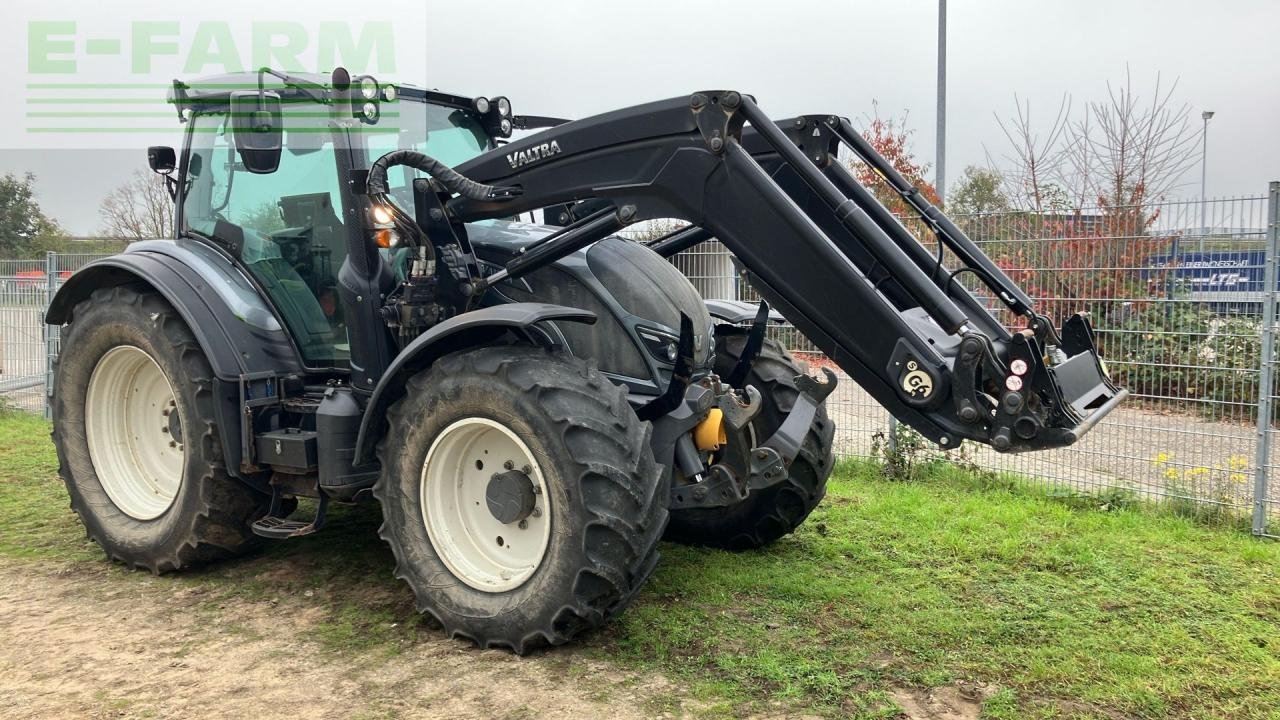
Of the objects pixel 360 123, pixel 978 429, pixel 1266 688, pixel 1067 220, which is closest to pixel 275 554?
pixel 360 123

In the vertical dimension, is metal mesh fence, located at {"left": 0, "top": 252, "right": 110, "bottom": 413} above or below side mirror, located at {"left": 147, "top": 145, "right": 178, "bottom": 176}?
below

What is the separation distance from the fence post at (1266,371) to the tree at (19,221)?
27.7 m

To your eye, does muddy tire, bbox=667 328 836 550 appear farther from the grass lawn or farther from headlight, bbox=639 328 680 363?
headlight, bbox=639 328 680 363

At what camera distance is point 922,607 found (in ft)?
14.8

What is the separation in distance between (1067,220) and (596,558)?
5.27 meters

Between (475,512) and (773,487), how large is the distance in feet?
5.88

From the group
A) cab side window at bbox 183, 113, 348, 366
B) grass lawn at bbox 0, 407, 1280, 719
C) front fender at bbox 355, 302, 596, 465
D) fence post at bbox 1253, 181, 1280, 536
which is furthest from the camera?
fence post at bbox 1253, 181, 1280, 536

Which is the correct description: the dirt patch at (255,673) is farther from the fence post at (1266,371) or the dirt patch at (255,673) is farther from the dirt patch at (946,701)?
the fence post at (1266,371)

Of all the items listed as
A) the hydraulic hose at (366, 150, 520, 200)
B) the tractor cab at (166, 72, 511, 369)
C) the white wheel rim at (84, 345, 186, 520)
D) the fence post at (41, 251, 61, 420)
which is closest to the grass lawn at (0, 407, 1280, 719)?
the white wheel rim at (84, 345, 186, 520)

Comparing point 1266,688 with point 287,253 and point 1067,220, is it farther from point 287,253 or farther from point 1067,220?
point 287,253

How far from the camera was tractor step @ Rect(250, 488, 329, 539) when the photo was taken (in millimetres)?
4586

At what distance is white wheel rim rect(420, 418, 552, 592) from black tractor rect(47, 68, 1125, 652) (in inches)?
0.5

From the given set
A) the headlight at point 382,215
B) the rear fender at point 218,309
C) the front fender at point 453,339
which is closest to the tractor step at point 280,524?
the rear fender at point 218,309

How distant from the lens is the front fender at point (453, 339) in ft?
12.6
